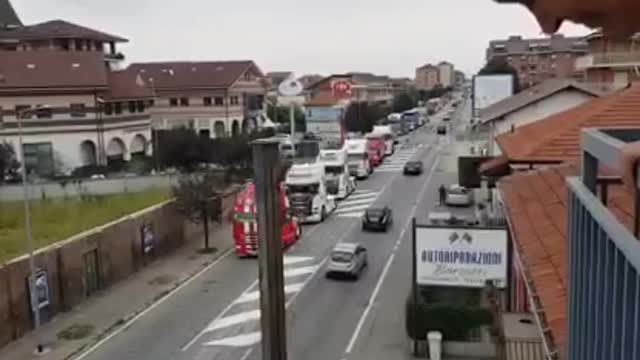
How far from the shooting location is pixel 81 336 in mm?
20922

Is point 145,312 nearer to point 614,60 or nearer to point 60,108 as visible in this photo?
point 614,60

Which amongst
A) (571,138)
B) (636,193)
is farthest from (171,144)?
(636,193)

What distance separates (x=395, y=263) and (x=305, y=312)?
22.6ft

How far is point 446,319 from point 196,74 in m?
60.0

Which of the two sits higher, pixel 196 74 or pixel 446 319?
→ pixel 196 74

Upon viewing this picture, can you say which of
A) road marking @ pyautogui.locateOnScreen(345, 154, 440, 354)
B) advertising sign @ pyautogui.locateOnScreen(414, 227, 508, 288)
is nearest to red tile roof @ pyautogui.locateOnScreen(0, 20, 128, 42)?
road marking @ pyautogui.locateOnScreen(345, 154, 440, 354)

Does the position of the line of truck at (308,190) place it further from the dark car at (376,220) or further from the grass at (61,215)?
the grass at (61,215)

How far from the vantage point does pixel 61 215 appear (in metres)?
31.3

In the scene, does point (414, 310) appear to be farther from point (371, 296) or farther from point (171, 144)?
point (171, 144)

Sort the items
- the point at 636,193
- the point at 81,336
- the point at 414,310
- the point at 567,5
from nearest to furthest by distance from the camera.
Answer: the point at 567,5 → the point at 636,193 → the point at 414,310 → the point at 81,336

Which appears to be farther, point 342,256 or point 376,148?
point 376,148

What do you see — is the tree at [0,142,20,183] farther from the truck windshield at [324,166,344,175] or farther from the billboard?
the billboard

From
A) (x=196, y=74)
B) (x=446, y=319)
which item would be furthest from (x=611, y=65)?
(x=196, y=74)

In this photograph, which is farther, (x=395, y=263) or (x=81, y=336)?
(x=395, y=263)
